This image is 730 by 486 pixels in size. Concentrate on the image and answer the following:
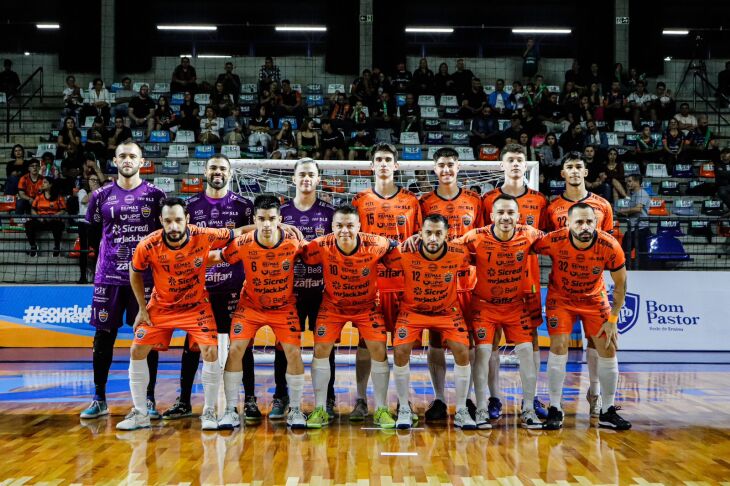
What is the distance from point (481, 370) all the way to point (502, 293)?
66 centimetres

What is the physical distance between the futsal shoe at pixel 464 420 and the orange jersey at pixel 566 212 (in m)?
1.89

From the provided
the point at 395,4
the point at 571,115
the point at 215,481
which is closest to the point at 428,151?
the point at 571,115

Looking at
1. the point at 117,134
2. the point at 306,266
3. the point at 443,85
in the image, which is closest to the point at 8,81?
the point at 117,134

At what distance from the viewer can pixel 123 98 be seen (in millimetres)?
17422

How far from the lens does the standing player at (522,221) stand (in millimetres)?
6598

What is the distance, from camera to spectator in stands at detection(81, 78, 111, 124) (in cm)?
1662

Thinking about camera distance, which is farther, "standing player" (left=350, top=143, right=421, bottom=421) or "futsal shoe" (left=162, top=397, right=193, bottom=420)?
"standing player" (left=350, top=143, right=421, bottom=421)

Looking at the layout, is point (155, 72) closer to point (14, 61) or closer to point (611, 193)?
point (14, 61)

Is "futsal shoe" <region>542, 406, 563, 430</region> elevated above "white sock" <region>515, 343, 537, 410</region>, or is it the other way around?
"white sock" <region>515, 343, 537, 410</region>

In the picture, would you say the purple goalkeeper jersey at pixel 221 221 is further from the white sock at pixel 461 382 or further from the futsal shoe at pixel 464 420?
the futsal shoe at pixel 464 420

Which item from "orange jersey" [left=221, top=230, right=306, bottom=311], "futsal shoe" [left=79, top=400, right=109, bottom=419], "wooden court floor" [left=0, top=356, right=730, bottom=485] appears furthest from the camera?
"futsal shoe" [left=79, top=400, right=109, bottom=419]

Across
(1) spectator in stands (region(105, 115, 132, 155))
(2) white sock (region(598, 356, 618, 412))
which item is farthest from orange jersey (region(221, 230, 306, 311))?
(1) spectator in stands (region(105, 115, 132, 155))

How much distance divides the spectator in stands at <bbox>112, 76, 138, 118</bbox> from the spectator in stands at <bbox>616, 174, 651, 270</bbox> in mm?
10683

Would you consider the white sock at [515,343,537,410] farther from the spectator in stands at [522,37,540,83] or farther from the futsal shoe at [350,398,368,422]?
the spectator in stands at [522,37,540,83]
